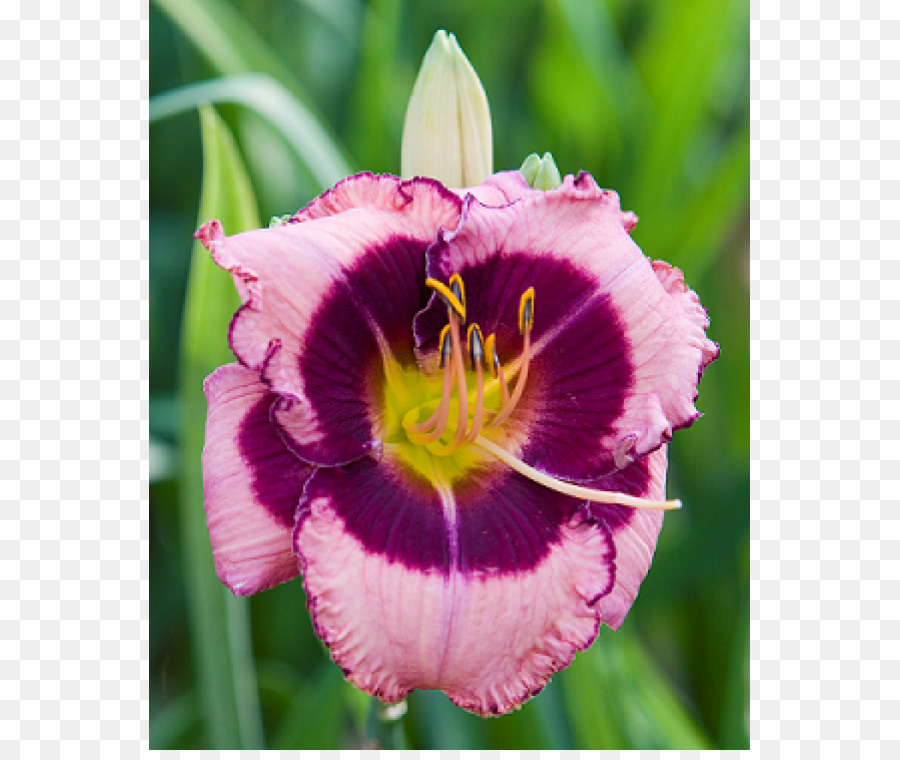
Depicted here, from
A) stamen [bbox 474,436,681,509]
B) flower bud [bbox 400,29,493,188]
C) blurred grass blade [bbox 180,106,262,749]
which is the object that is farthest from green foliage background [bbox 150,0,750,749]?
stamen [bbox 474,436,681,509]

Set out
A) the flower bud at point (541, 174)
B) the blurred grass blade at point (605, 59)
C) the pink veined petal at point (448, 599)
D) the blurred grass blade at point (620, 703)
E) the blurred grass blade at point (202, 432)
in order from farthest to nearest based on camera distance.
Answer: the blurred grass blade at point (605, 59)
the blurred grass blade at point (620, 703)
the blurred grass blade at point (202, 432)
the flower bud at point (541, 174)
the pink veined petal at point (448, 599)

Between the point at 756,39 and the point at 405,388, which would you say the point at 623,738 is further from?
the point at 756,39

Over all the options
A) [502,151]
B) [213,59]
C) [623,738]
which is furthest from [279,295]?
[502,151]

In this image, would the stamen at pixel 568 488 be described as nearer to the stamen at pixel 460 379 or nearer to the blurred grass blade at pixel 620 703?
the stamen at pixel 460 379

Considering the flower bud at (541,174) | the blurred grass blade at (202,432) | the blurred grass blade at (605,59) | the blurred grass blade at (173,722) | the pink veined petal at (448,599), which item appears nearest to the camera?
the pink veined petal at (448,599)

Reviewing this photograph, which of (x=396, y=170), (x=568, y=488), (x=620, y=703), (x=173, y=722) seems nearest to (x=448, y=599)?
(x=568, y=488)

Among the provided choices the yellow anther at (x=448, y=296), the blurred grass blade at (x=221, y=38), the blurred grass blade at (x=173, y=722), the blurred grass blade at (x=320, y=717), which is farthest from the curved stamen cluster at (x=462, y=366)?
the blurred grass blade at (x=173, y=722)

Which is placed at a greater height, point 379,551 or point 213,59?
point 213,59

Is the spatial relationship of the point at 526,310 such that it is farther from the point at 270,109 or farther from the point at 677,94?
the point at 677,94
